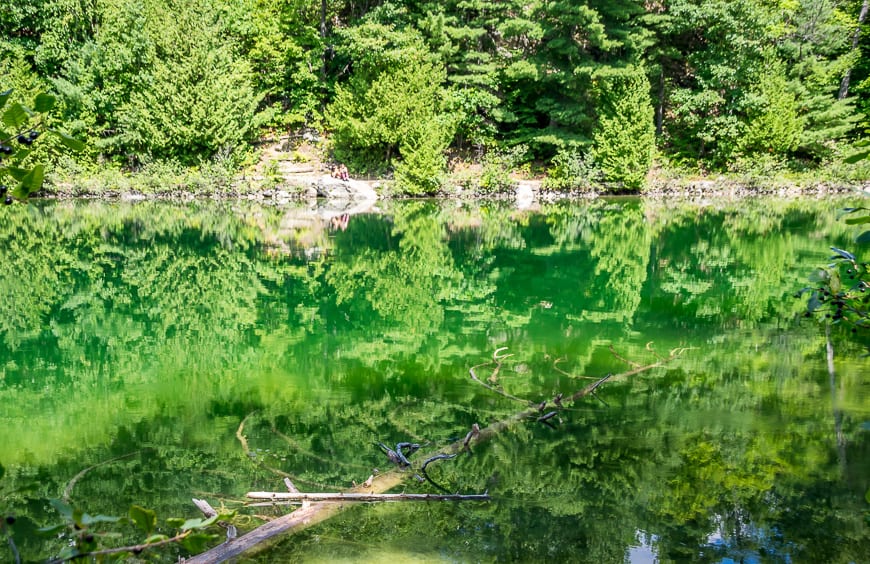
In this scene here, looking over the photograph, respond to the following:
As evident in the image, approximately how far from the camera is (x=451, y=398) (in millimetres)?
6566

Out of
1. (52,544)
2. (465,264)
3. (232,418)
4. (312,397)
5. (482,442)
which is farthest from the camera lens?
(465,264)

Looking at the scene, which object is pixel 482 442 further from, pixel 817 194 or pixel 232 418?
pixel 817 194

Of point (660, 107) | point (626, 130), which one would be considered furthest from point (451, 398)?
point (660, 107)

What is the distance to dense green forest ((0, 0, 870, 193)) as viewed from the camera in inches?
1118

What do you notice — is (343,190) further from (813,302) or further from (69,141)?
(69,141)

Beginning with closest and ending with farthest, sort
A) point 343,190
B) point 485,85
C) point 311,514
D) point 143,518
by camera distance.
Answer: point 143,518 < point 311,514 < point 343,190 < point 485,85

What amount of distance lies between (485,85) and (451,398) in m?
26.8

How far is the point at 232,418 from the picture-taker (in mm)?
6145

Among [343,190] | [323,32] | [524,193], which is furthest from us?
[323,32]

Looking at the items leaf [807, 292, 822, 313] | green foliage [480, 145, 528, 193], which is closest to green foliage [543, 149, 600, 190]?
green foliage [480, 145, 528, 193]

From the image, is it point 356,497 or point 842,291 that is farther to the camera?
point 356,497

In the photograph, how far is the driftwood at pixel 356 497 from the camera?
4.51 meters

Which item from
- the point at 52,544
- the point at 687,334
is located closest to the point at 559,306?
the point at 687,334

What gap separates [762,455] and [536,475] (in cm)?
A: 174
